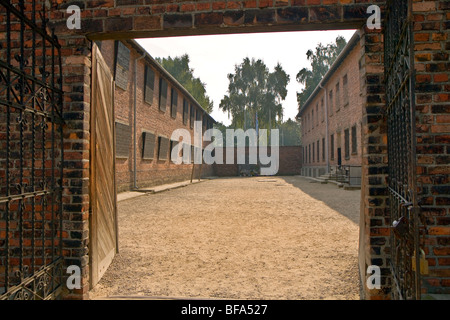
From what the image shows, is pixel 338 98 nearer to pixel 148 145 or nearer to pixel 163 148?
pixel 163 148

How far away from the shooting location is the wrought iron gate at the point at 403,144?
5.70 ft

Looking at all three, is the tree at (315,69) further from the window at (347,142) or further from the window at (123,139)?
the window at (123,139)

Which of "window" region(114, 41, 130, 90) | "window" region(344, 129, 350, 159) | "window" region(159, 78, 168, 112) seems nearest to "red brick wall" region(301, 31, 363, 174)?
"window" region(344, 129, 350, 159)

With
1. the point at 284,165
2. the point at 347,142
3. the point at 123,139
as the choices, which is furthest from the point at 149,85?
the point at 284,165

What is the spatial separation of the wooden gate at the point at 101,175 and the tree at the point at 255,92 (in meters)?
35.7

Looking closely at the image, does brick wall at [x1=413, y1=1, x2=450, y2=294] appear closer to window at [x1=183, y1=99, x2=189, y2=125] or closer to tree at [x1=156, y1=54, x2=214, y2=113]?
window at [x1=183, y1=99, x2=189, y2=125]

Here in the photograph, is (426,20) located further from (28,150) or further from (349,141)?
(349,141)

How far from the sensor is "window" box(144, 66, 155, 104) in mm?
15203

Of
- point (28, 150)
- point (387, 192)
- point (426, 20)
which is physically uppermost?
point (426, 20)

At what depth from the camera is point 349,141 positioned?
17.2 meters

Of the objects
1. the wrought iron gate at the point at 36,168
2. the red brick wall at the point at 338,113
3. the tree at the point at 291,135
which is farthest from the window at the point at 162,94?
the tree at the point at 291,135

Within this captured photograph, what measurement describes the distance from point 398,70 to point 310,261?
286 cm

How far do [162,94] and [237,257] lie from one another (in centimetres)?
1449
